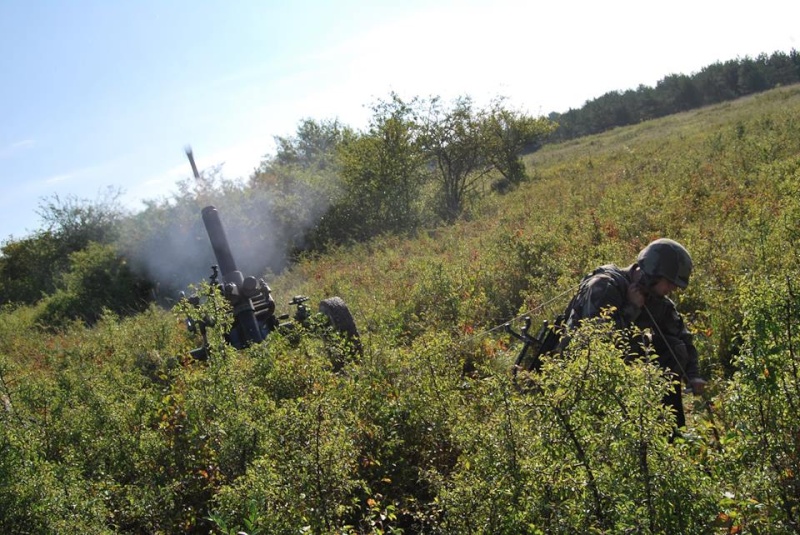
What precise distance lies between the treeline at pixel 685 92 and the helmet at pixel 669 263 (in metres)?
53.6

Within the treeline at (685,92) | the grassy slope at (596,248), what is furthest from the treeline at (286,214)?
the treeline at (685,92)

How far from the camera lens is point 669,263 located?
13.0ft

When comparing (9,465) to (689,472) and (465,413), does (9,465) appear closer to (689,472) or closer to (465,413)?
(465,413)

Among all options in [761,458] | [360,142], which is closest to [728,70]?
[360,142]

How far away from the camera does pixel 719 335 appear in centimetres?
533

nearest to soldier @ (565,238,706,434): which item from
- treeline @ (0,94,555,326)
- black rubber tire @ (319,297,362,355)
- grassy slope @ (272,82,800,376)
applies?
grassy slope @ (272,82,800,376)

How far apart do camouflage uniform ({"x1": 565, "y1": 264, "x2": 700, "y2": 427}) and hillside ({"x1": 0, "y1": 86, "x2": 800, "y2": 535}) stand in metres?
0.27

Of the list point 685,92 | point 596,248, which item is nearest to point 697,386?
point 596,248

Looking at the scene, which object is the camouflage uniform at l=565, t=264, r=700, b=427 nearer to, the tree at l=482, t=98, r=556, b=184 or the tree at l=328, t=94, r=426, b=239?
the tree at l=328, t=94, r=426, b=239

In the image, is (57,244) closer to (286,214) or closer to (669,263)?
(286,214)

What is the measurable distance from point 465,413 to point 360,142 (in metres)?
18.7

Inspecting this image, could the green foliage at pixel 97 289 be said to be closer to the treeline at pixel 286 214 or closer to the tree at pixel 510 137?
the treeline at pixel 286 214

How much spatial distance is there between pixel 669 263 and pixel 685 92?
63152 mm

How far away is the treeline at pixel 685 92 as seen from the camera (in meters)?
53.0
